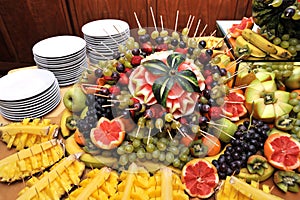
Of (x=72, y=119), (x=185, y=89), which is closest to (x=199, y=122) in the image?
(x=185, y=89)

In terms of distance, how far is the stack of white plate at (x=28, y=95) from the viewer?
142cm

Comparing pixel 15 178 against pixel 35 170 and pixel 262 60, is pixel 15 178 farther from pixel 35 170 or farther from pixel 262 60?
pixel 262 60

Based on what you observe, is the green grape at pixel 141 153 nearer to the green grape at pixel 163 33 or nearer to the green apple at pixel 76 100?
the green apple at pixel 76 100

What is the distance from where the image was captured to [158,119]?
1.14 meters

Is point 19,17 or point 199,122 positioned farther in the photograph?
point 19,17

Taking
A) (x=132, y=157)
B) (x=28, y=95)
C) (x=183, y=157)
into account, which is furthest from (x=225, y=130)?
(x=28, y=95)

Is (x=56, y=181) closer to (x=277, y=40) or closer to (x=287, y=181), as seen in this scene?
(x=287, y=181)

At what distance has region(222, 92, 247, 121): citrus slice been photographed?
1.35 metres

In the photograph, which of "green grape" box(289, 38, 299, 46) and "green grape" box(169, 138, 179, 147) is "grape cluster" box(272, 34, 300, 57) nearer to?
"green grape" box(289, 38, 299, 46)

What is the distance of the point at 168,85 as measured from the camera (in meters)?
1.14

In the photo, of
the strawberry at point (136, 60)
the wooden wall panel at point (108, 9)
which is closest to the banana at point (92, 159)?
the strawberry at point (136, 60)

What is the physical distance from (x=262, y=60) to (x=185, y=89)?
57 centimetres

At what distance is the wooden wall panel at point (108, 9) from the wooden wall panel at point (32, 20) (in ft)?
0.47

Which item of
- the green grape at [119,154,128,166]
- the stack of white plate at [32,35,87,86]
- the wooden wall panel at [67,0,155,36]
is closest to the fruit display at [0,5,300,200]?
the green grape at [119,154,128,166]
